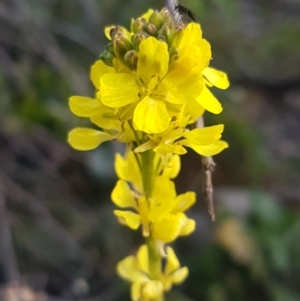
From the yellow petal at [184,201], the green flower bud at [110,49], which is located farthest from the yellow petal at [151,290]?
the green flower bud at [110,49]

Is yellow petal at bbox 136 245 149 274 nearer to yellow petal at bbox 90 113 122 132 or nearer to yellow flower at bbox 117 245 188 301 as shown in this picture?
yellow flower at bbox 117 245 188 301

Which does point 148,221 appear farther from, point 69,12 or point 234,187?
point 69,12

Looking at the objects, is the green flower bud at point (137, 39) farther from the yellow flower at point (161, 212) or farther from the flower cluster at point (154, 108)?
the yellow flower at point (161, 212)

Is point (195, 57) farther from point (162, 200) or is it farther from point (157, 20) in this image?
point (162, 200)

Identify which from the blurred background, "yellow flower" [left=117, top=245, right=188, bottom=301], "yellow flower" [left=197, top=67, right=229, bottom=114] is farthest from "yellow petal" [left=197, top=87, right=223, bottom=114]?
the blurred background

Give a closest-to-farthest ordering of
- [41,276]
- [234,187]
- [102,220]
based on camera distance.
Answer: [41,276] → [102,220] → [234,187]

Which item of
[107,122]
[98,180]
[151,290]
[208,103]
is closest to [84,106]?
[107,122]

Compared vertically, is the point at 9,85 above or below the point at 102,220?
above

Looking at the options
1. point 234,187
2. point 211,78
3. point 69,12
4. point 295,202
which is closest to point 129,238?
point 234,187

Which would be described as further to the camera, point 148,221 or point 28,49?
point 28,49
